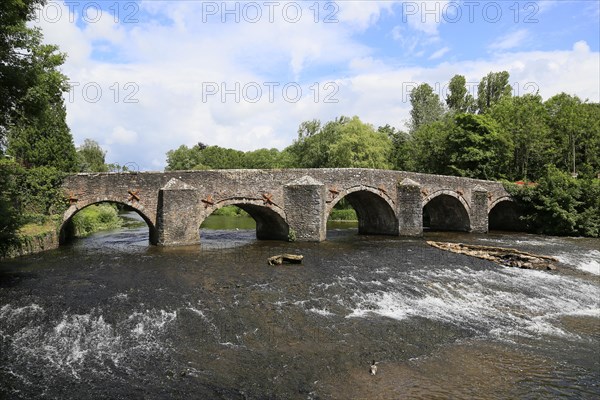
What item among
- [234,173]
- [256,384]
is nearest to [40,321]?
[256,384]

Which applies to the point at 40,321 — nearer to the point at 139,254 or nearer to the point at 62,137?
the point at 139,254

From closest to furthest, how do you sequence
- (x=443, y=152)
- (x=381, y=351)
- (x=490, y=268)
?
(x=381, y=351) → (x=490, y=268) → (x=443, y=152)

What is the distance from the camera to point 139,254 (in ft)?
56.9

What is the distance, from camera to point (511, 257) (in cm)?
1738

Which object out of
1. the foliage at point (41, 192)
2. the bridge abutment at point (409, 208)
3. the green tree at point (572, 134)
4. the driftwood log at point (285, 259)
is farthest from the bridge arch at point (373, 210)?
the green tree at point (572, 134)

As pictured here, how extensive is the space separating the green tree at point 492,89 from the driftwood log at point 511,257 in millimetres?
46156

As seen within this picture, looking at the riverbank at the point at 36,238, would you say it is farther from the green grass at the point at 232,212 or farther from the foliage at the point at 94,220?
the green grass at the point at 232,212

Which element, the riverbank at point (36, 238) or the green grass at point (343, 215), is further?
the green grass at point (343, 215)

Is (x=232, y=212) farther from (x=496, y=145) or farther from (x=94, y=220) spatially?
(x=496, y=145)

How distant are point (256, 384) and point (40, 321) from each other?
5.11 meters

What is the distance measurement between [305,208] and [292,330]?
39.5 ft

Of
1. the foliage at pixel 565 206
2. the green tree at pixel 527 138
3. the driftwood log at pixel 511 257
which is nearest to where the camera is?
the driftwood log at pixel 511 257

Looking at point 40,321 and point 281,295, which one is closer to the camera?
point 40,321

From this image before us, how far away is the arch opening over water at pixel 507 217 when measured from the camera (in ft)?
104
